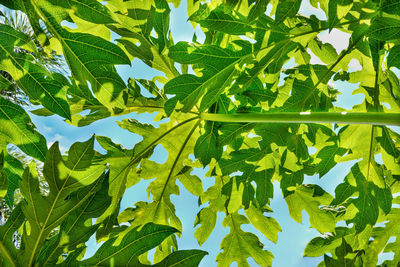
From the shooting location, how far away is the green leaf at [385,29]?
3.77ft

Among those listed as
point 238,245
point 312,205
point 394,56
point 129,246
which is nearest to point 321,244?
point 312,205

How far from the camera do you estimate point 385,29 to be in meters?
1.17

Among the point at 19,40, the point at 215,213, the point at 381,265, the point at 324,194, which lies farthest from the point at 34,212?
the point at 381,265

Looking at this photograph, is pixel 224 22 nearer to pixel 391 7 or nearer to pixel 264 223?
pixel 391 7

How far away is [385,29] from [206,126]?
807 mm

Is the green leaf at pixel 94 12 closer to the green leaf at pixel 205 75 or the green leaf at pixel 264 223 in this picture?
the green leaf at pixel 205 75

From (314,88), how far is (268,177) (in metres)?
0.48

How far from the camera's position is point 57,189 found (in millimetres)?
1035

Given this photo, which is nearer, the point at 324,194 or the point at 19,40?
the point at 19,40

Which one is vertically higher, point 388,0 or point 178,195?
point 388,0

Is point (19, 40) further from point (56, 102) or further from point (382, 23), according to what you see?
point (382, 23)

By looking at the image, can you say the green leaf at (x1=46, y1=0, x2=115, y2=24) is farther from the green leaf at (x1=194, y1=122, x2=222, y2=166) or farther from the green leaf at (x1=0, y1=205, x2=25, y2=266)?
the green leaf at (x1=194, y1=122, x2=222, y2=166)

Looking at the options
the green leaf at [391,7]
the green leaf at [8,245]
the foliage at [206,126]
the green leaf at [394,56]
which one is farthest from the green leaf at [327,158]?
the green leaf at [8,245]

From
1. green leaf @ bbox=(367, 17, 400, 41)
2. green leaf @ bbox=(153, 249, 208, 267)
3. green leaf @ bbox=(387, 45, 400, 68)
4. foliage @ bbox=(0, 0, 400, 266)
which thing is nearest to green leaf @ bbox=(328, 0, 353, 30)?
foliage @ bbox=(0, 0, 400, 266)
